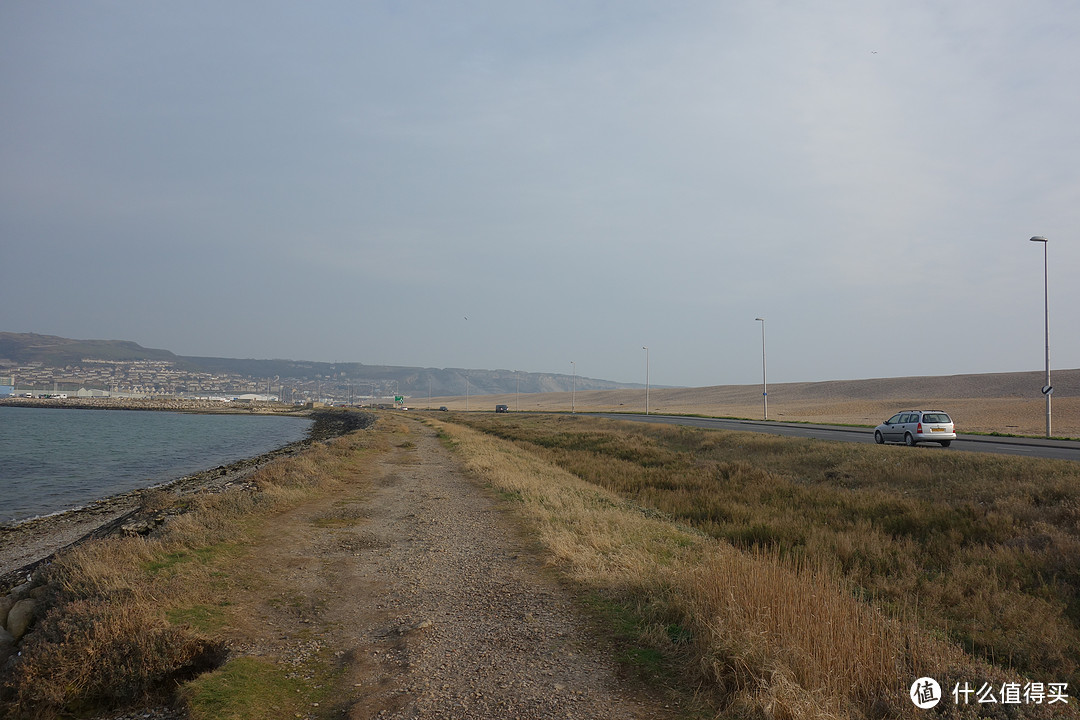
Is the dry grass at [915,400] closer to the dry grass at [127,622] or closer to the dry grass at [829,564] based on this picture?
the dry grass at [829,564]

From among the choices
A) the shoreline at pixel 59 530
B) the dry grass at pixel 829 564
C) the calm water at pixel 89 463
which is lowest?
the calm water at pixel 89 463

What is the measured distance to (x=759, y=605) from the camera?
5949 mm

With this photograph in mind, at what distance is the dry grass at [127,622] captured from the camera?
5523 mm

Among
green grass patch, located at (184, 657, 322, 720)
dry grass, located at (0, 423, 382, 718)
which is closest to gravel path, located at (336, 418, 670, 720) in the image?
green grass patch, located at (184, 657, 322, 720)

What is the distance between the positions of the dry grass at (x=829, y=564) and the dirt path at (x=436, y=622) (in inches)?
35.1

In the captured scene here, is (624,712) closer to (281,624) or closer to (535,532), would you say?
(281,624)

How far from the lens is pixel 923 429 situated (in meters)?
25.5

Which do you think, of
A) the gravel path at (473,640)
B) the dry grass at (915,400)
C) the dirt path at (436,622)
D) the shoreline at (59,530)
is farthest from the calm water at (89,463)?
the dry grass at (915,400)

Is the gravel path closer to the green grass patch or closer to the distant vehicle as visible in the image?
the green grass patch

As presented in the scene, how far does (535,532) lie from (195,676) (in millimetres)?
6845

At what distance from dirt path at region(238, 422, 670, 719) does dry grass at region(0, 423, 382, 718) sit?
2.25ft

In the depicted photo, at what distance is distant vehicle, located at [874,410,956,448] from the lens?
83.3 ft

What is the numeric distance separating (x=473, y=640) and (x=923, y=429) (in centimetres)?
2573

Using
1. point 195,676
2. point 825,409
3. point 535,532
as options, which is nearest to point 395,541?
point 535,532
